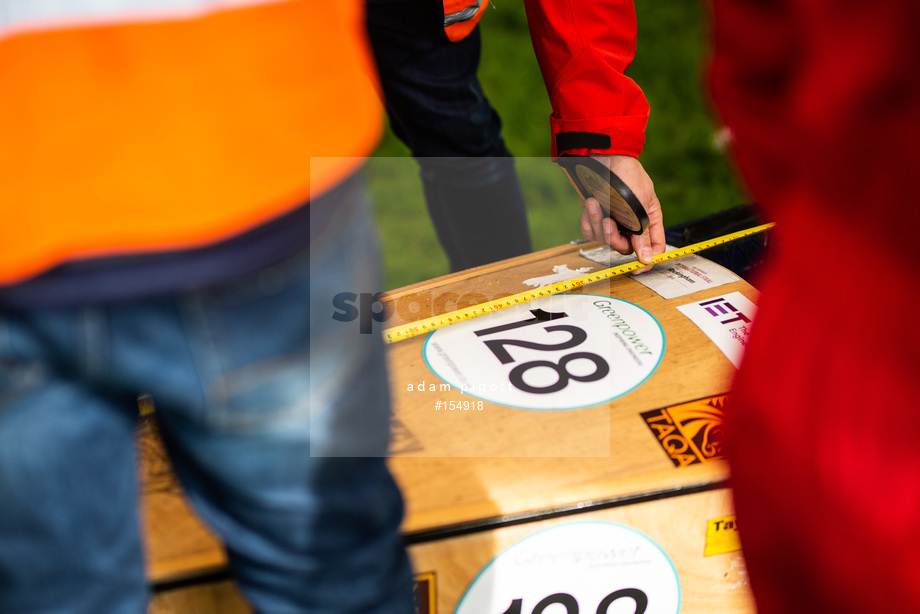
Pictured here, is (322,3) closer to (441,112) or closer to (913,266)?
(913,266)

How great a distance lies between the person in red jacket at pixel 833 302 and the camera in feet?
0.91

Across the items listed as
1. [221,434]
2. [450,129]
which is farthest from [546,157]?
[221,434]

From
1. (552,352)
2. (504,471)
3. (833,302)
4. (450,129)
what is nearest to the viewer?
(833,302)

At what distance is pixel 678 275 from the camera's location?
43.3 inches

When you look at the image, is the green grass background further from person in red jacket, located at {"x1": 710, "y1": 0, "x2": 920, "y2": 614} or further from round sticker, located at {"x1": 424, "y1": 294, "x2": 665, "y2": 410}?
person in red jacket, located at {"x1": 710, "y1": 0, "x2": 920, "y2": 614}

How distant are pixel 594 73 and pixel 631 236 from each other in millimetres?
241

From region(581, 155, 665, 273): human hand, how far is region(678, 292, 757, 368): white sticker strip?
0.11 meters

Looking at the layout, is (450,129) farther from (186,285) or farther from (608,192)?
(186,285)

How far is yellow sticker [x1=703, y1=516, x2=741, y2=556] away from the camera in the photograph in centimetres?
79

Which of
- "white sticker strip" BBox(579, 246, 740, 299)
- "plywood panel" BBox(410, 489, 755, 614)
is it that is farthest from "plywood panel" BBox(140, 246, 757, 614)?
"white sticker strip" BBox(579, 246, 740, 299)

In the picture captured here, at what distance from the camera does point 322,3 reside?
0.37 metres

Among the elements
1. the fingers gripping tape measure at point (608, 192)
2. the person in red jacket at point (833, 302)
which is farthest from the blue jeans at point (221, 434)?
the fingers gripping tape measure at point (608, 192)

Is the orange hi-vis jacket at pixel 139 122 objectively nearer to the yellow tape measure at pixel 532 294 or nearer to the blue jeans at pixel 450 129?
the yellow tape measure at pixel 532 294

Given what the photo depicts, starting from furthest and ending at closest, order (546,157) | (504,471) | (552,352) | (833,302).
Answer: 1. (546,157)
2. (552,352)
3. (504,471)
4. (833,302)
